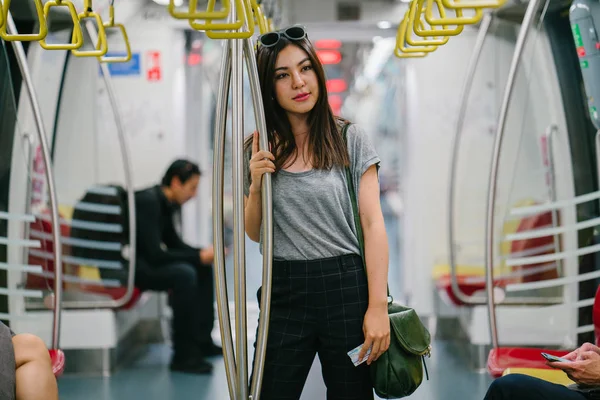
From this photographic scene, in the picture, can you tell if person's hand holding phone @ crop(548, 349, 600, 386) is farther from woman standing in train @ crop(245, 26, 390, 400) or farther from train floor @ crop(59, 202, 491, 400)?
train floor @ crop(59, 202, 491, 400)

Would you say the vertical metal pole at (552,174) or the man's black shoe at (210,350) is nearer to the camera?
the vertical metal pole at (552,174)

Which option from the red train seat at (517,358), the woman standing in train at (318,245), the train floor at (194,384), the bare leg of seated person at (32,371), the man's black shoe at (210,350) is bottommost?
the train floor at (194,384)

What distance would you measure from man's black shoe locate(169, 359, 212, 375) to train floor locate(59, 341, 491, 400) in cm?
5

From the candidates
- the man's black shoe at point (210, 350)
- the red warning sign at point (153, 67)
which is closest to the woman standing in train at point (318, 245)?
the man's black shoe at point (210, 350)

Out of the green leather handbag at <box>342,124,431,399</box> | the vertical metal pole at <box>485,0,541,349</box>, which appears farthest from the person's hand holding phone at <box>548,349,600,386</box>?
the vertical metal pole at <box>485,0,541,349</box>

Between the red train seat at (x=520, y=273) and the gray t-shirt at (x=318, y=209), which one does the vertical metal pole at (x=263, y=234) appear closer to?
the gray t-shirt at (x=318, y=209)

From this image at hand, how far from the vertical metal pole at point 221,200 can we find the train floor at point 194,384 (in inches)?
74.0

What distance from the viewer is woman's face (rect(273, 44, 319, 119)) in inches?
91.3

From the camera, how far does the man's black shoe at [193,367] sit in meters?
5.18

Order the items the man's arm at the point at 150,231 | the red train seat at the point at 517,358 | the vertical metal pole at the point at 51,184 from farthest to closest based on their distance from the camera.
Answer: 1. the man's arm at the point at 150,231
2. the vertical metal pole at the point at 51,184
3. the red train seat at the point at 517,358

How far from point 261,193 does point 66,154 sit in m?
3.57

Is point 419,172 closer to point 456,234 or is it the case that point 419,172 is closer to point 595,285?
point 456,234

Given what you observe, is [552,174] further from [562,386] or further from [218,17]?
[218,17]

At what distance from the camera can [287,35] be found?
2.33m
